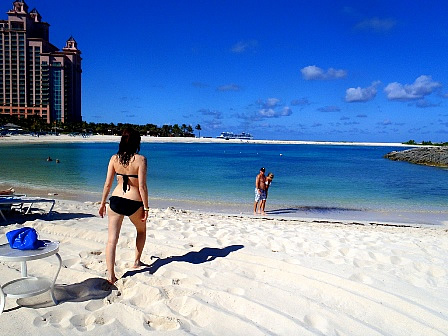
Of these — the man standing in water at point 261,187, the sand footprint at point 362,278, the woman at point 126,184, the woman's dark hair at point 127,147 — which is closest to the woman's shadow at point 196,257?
the woman at point 126,184

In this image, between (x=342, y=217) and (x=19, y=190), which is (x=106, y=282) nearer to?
(x=342, y=217)

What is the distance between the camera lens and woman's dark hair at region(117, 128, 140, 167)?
399 centimetres

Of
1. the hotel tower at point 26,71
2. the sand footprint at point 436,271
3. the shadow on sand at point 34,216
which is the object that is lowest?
the shadow on sand at point 34,216

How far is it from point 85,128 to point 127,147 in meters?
116

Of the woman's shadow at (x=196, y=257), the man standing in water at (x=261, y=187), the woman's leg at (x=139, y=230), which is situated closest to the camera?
the woman's leg at (x=139, y=230)

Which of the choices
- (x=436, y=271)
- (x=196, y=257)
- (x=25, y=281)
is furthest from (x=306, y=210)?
(x=25, y=281)

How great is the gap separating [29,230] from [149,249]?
2.02 metres

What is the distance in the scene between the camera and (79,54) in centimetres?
12444

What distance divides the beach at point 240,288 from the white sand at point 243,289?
0.04 feet

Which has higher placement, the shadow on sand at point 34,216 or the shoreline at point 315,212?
the shadow on sand at point 34,216

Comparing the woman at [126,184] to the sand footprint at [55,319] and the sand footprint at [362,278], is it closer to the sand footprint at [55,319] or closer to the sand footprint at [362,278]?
the sand footprint at [55,319]

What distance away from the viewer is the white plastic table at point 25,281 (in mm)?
3367

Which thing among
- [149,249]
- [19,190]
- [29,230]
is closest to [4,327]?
[29,230]

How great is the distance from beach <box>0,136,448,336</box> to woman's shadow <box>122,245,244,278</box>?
0.6 inches
